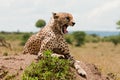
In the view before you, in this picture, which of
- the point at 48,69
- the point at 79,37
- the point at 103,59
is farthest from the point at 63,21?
the point at 79,37

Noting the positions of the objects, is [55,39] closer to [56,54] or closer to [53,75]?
[56,54]

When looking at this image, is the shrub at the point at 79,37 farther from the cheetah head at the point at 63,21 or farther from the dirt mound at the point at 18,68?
the cheetah head at the point at 63,21

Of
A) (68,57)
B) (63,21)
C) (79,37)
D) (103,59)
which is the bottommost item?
(103,59)

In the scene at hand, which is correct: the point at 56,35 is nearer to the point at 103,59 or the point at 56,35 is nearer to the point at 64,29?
the point at 64,29

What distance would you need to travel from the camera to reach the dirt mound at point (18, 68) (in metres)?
9.33

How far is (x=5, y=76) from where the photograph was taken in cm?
932

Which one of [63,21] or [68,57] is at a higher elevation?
[63,21]

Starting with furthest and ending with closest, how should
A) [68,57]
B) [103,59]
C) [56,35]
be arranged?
[103,59] → [68,57] → [56,35]

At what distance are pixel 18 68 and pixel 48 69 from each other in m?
0.99

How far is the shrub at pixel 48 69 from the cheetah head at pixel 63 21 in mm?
989

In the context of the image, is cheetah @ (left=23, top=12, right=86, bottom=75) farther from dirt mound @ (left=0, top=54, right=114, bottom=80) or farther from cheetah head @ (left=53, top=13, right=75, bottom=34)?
dirt mound @ (left=0, top=54, right=114, bottom=80)

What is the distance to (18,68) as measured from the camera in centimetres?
950

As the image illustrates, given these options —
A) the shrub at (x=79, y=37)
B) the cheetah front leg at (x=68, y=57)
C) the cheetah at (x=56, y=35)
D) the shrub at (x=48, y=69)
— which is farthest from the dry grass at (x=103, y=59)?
the shrub at (x=79, y=37)

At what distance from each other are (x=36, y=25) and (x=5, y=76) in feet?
159
